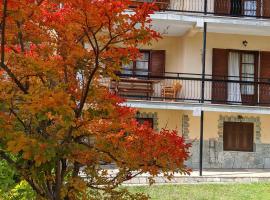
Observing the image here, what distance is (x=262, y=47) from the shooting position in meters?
19.5

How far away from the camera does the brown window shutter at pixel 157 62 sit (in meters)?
19.2

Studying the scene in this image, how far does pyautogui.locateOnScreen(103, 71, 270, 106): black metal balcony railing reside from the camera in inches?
698

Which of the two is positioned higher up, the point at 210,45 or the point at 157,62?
the point at 210,45

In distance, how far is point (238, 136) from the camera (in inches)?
757

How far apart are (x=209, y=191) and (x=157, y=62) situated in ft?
23.7

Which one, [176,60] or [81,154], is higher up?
[176,60]

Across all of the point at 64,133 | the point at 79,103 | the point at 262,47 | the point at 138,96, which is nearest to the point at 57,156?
the point at 64,133

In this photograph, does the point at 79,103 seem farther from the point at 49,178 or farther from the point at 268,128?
the point at 268,128

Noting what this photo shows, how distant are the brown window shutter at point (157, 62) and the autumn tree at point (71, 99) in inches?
542

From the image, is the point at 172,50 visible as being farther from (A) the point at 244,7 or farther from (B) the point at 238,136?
(B) the point at 238,136

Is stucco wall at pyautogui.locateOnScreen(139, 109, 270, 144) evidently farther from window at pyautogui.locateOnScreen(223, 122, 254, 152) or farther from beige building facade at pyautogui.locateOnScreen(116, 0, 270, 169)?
window at pyautogui.locateOnScreen(223, 122, 254, 152)

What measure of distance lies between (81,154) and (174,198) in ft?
24.7

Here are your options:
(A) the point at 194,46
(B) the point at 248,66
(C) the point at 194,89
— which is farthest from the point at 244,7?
(C) the point at 194,89

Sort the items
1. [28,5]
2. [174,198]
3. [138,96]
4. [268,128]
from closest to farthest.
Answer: [28,5] < [174,198] < [138,96] < [268,128]
